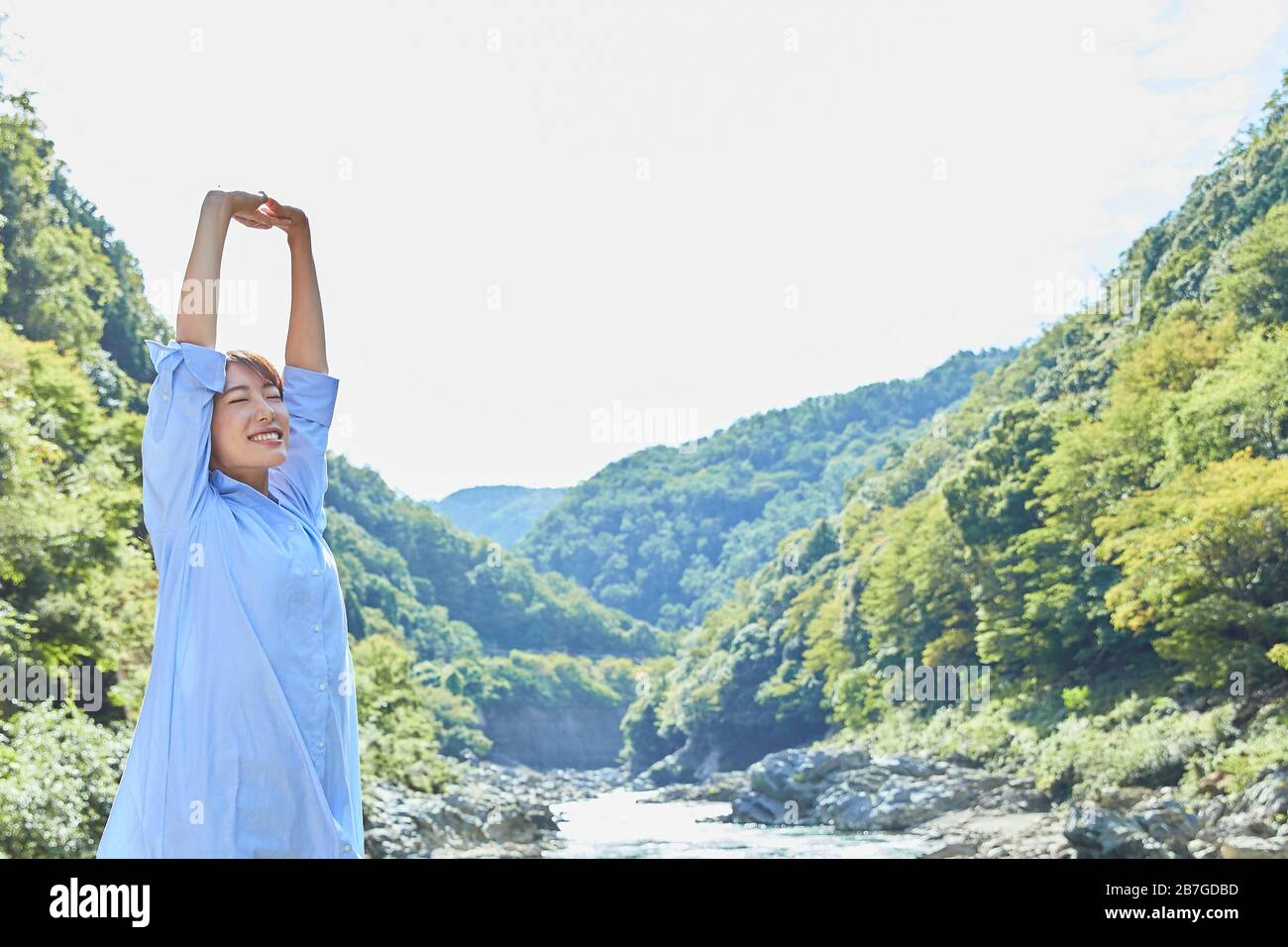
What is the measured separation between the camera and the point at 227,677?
7.50ft

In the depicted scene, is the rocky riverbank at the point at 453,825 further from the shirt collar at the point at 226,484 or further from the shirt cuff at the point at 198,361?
the shirt cuff at the point at 198,361

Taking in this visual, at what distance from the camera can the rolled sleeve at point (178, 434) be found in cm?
237

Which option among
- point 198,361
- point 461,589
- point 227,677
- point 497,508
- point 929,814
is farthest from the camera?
point 497,508

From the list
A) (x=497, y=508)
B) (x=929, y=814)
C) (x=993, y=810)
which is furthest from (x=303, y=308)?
(x=497, y=508)

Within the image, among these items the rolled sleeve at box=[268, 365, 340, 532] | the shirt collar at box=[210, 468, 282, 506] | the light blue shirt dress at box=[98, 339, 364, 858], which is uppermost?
the rolled sleeve at box=[268, 365, 340, 532]

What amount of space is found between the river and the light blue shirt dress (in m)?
18.6

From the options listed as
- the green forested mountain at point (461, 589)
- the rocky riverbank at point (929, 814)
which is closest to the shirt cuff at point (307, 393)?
the rocky riverbank at point (929, 814)

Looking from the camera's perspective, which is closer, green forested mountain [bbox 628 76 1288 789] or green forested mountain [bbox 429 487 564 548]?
green forested mountain [bbox 628 76 1288 789]

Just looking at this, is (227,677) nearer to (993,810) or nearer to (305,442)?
(305,442)

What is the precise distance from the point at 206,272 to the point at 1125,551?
95.8 feet

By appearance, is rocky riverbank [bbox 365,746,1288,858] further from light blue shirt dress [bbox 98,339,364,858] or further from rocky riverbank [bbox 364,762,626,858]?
light blue shirt dress [bbox 98,339,364,858]

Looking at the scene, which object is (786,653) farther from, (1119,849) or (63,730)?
(63,730)

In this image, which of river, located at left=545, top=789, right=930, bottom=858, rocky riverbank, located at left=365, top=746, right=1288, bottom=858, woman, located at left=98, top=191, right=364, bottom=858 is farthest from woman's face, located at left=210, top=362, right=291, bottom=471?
rocky riverbank, located at left=365, top=746, right=1288, bottom=858

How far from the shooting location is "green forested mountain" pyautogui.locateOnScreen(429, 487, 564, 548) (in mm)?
179250
